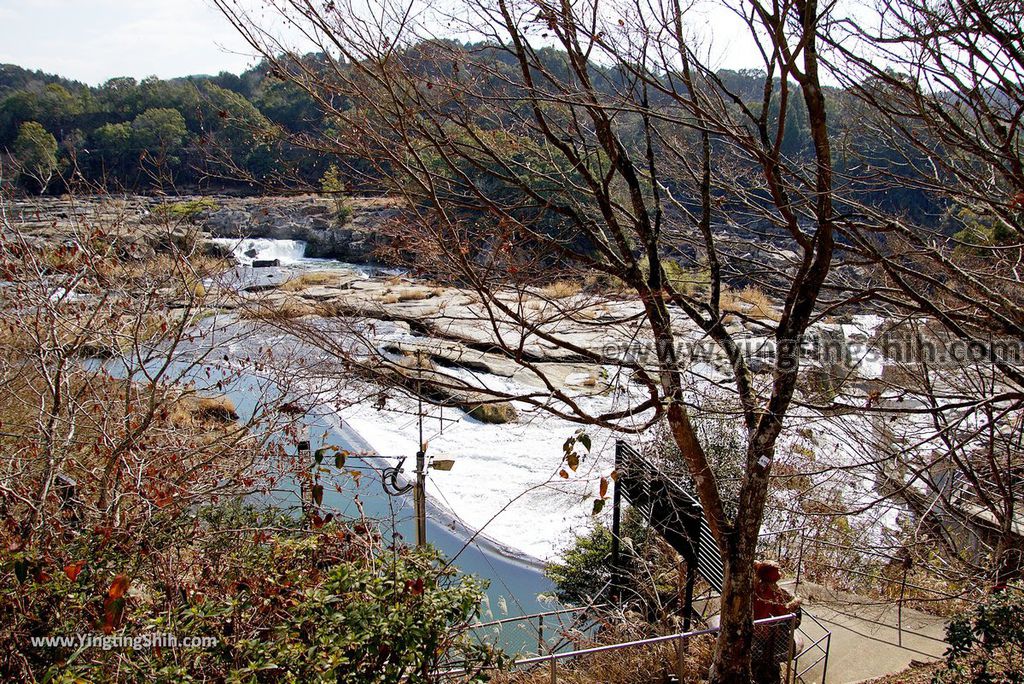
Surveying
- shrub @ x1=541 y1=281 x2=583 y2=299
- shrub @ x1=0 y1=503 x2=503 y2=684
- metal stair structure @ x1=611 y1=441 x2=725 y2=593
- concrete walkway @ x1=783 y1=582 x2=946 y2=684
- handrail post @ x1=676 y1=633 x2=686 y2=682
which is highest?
shrub @ x1=541 y1=281 x2=583 y2=299

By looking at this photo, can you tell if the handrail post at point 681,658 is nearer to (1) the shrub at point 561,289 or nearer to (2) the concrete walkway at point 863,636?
(2) the concrete walkway at point 863,636

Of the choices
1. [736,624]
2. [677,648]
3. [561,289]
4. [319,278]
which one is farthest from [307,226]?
[736,624]

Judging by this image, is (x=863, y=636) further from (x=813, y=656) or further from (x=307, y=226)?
(x=307, y=226)

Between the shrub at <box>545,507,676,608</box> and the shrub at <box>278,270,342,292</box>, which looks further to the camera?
the shrub at <box>278,270,342,292</box>

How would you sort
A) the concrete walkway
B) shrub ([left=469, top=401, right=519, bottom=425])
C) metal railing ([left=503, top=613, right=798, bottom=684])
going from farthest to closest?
shrub ([left=469, top=401, right=519, bottom=425]) < the concrete walkway < metal railing ([left=503, top=613, right=798, bottom=684])

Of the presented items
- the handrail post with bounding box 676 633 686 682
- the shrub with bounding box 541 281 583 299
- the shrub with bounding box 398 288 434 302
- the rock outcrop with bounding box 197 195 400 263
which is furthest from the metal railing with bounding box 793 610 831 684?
the rock outcrop with bounding box 197 195 400 263

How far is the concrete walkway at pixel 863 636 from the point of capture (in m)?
6.30

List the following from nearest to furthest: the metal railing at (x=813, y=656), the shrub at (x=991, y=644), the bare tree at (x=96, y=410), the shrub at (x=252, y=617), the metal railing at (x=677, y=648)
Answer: the shrub at (x=252, y=617)
the bare tree at (x=96, y=410)
the shrub at (x=991, y=644)
the metal railing at (x=677, y=648)
the metal railing at (x=813, y=656)

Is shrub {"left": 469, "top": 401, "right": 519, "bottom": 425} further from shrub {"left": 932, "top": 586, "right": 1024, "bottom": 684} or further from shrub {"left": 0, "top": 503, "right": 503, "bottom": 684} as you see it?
shrub {"left": 0, "top": 503, "right": 503, "bottom": 684}

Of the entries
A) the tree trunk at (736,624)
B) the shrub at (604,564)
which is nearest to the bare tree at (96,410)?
the tree trunk at (736,624)

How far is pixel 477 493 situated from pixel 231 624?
23.6ft

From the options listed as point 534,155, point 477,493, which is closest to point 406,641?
point 534,155

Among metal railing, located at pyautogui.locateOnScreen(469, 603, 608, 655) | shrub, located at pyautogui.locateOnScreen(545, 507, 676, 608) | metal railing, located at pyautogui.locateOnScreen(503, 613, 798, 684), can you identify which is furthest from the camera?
shrub, located at pyautogui.locateOnScreen(545, 507, 676, 608)

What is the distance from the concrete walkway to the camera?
6305mm
